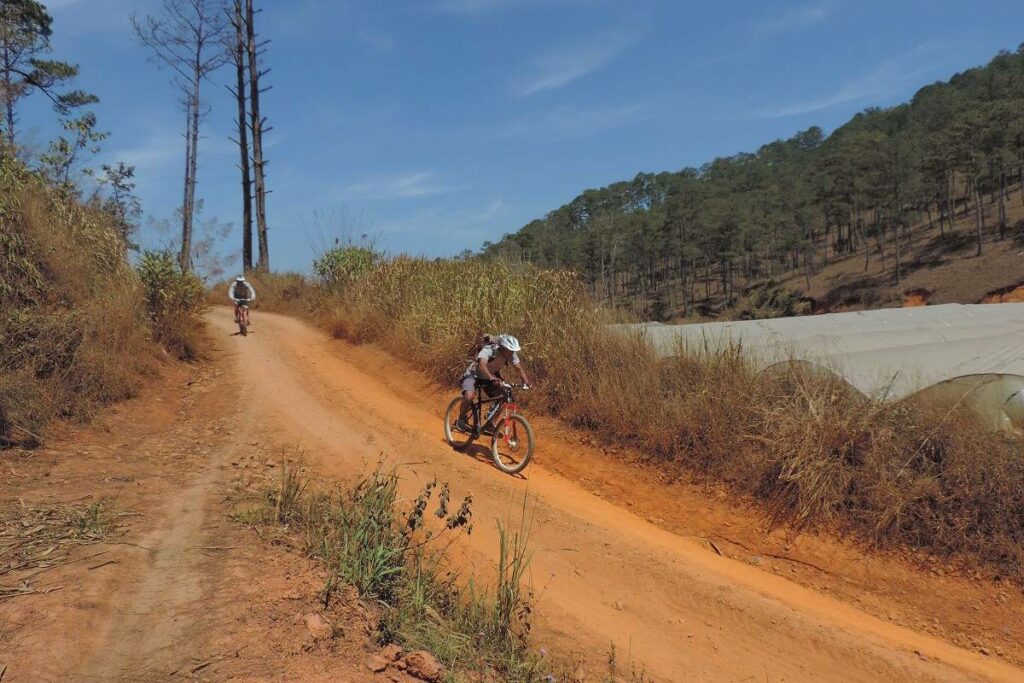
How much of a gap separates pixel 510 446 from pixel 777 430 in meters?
3.06

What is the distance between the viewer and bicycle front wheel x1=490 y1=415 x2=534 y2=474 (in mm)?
7297

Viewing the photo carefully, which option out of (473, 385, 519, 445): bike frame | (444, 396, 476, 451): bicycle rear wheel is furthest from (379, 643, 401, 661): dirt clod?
(444, 396, 476, 451): bicycle rear wheel

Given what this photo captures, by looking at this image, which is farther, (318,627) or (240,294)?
(240,294)

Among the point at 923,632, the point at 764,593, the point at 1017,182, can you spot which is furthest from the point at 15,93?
the point at 1017,182

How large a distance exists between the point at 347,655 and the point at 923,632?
4.83m

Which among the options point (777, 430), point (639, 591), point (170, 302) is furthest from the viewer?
point (170, 302)

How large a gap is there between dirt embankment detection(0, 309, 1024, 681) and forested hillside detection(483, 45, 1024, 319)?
29.4 ft

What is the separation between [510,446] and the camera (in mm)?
7410

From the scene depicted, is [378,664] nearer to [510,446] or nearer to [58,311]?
[510,446]

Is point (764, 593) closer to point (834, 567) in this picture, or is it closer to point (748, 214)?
point (834, 567)

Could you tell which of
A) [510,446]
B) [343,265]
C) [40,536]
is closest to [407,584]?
[40,536]

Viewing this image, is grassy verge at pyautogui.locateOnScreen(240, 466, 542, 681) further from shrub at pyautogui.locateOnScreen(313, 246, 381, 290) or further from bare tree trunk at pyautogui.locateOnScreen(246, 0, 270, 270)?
bare tree trunk at pyautogui.locateOnScreen(246, 0, 270, 270)

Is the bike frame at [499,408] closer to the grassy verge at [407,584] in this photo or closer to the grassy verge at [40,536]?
the grassy verge at [407,584]

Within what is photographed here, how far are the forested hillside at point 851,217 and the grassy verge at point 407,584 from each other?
37.5ft
